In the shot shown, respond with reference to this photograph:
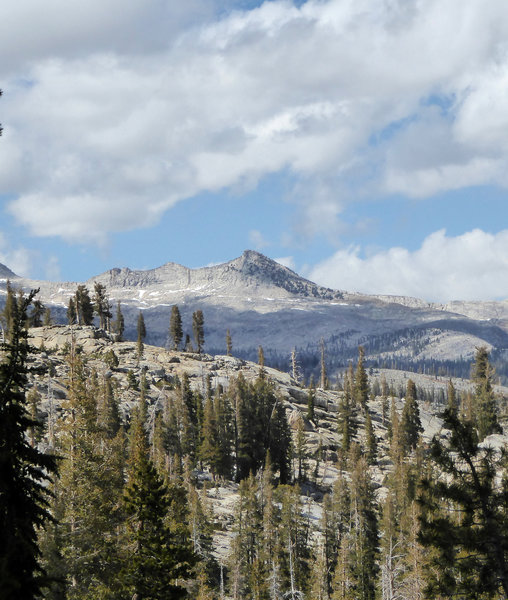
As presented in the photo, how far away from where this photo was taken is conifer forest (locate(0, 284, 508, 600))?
2067 centimetres

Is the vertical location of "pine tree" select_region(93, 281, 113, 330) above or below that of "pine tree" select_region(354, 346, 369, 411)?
above

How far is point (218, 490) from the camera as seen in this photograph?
312 ft

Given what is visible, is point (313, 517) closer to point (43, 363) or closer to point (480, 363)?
point (480, 363)

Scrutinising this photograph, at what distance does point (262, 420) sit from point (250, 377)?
46833 millimetres

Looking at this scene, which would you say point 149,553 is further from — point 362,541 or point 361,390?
A: point 361,390

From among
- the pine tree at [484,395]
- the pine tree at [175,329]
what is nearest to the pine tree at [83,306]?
the pine tree at [175,329]

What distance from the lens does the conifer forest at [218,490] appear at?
67.8ft

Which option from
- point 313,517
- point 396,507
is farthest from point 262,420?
point 396,507

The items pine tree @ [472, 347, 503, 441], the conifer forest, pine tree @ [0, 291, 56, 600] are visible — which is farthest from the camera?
pine tree @ [472, 347, 503, 441]

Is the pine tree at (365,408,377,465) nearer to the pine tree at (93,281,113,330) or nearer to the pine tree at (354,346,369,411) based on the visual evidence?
the pine tree at (354,346,369,411)

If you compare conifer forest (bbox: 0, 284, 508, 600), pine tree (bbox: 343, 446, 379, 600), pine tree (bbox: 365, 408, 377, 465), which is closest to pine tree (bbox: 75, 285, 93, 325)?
conifer forest (bbox: 0, 284, 508, 600)

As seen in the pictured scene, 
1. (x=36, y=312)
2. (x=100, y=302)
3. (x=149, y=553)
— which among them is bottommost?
(x=149, y=553)

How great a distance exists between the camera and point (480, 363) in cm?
9156

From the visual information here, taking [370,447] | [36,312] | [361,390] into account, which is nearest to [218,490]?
[370,447]
